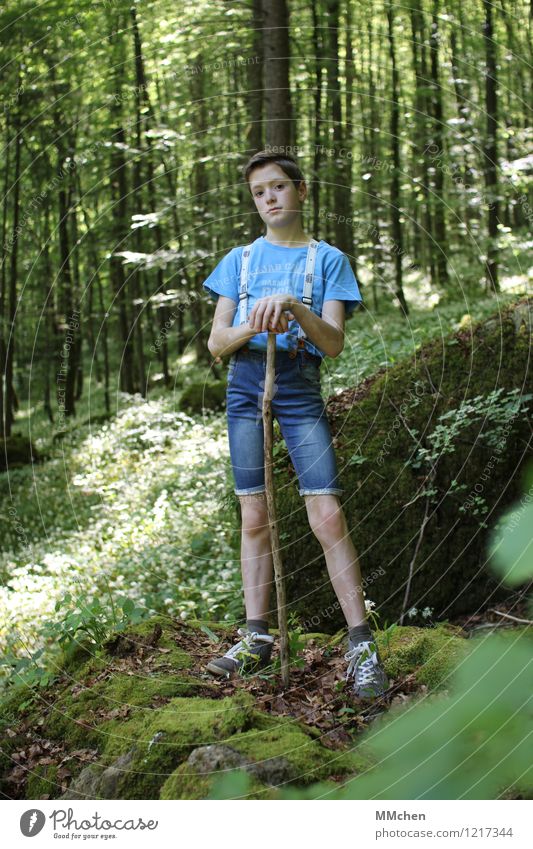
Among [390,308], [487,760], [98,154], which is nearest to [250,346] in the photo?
[487,760]

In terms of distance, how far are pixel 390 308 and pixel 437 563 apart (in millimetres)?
16374

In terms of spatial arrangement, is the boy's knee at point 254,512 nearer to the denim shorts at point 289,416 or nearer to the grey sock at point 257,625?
the denim shorts at point 289,416

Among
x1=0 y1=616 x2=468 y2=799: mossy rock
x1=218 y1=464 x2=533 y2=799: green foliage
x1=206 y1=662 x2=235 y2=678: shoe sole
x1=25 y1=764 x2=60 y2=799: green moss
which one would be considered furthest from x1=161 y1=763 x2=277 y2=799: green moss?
x1=218 y1=464 x2=533 y2=799: green foliage

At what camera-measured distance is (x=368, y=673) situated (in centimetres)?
306

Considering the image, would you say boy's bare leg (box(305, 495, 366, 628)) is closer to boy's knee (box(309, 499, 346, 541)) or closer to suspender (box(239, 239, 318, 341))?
boy's knee (box(309, 499, 346, 541))

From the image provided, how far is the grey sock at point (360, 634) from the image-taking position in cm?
316

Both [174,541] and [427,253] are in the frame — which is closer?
[174,541]

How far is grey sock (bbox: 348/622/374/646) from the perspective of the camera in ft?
10.4

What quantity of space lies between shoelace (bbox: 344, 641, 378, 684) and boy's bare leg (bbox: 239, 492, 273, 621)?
0.46 metres

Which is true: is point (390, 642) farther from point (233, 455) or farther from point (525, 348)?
point (525, 348)

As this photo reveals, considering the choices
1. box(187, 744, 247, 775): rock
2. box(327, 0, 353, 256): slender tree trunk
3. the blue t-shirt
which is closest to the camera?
box(187, 744, 247, 775): rock

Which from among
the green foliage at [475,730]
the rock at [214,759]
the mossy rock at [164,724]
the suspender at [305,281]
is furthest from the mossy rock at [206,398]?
the green foliage at [475,730]

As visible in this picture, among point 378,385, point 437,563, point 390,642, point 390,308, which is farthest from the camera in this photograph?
point 390,308
